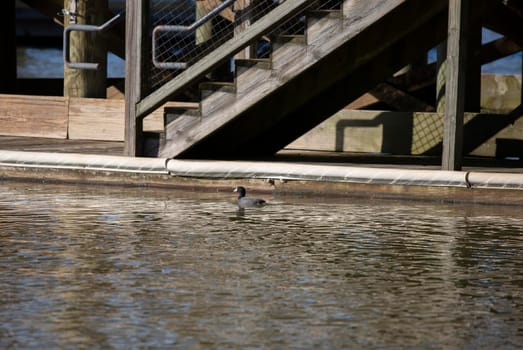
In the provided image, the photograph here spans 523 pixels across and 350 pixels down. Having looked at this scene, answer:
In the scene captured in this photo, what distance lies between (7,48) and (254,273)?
1057 centimetres

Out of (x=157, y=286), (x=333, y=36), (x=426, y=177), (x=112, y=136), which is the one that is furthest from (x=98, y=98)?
(x=157, y=286)

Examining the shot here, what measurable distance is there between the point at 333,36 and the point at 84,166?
2.87 m

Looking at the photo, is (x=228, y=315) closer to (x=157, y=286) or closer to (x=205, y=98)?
(x=157, y=286)

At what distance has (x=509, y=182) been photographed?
13266 mm

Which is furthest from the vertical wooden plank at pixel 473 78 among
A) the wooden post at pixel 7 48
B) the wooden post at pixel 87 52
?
the wooden post at pixel 7 48

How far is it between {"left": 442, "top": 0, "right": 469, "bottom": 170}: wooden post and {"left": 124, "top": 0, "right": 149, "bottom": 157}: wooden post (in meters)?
3.16

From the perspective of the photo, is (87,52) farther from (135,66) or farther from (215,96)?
(215,96)

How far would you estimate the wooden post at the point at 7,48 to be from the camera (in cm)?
1944

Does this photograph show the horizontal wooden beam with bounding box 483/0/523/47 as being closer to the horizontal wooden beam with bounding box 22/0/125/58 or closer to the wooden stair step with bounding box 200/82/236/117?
the wooden stair step with bounding box 200/82/236/117

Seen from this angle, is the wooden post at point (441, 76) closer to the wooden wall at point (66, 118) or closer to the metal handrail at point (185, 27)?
the wooden wall at point (66, 118)

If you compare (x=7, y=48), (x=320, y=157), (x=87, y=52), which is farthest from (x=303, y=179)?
(x=7, y=48)

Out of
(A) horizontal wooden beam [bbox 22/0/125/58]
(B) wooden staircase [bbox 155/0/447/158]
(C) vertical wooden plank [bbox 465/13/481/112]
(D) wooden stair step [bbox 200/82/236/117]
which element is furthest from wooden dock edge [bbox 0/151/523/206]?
(C) vertical wooden plank [bbox 465/13/481/112]

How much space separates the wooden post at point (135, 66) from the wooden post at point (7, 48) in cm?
509

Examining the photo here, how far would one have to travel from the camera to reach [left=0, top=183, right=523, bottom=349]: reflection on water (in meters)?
8.06
